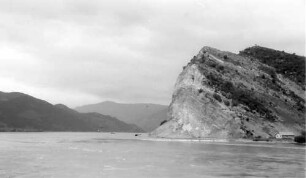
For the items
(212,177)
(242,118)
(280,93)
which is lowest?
(212,177)

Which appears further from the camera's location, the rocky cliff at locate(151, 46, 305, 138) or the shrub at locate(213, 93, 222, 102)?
the shrub at locate(213, 93, 222, 102)

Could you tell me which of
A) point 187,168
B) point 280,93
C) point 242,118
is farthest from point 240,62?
point 187,168

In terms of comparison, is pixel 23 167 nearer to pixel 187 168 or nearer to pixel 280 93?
pixel 187 168

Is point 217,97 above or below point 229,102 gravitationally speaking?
above

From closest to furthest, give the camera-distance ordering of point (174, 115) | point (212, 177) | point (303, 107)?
1. point (212, 177)
2. point (174, 115)
3. point (303, 107)

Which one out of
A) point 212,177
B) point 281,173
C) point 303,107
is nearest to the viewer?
point 212,177

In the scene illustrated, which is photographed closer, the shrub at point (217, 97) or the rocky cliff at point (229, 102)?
the rocky cliff at point (229, 102)

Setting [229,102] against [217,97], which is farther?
[229,102]

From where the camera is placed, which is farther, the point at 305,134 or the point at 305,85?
the point at 305,85
